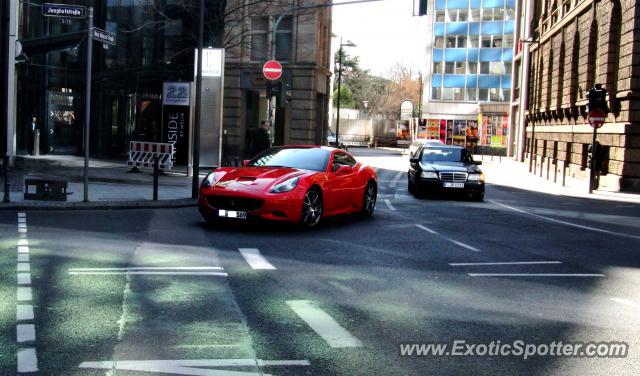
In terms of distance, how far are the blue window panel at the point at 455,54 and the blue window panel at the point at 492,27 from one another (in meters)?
2.84

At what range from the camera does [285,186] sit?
1227 cm

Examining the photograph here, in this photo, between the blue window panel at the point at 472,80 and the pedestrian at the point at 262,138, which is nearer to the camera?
the pedestrian at the point at 262,138

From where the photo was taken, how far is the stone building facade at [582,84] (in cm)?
2577

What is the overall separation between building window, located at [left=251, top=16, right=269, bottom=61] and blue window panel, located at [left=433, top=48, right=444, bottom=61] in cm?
4369

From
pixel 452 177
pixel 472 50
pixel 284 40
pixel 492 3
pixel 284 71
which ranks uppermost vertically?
pixel 492 3

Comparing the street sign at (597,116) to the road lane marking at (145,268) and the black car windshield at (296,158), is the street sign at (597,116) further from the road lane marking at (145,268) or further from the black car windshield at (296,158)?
the road lane marking at (145,268)

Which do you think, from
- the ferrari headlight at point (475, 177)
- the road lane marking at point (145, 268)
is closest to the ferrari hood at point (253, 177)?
the road lane marking at point (145, 268)

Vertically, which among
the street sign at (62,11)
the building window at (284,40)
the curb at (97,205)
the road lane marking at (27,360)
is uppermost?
the building window at (284,40)

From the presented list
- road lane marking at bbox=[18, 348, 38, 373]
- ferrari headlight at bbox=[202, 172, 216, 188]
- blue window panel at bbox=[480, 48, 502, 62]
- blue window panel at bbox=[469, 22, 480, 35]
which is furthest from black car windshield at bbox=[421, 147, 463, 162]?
blue window panel at bbox=[469, 22, 480, 35]

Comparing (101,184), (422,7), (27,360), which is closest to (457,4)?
(422,7)

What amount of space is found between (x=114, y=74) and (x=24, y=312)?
89.2 ft

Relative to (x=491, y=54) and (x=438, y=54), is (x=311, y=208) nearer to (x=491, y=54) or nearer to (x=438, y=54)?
(x=491, y=54)

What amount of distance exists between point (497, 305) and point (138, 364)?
3.55 metres

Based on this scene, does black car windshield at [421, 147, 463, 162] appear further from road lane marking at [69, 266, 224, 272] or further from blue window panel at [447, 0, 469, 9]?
blue window panel at [447, 0, 469, 9]
